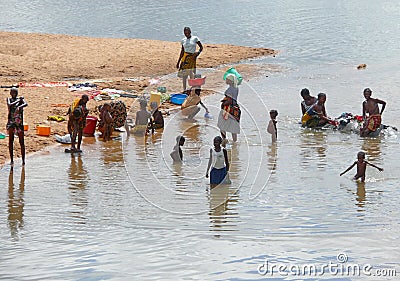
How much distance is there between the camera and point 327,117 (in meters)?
15.0

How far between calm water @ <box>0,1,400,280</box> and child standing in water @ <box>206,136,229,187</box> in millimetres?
179

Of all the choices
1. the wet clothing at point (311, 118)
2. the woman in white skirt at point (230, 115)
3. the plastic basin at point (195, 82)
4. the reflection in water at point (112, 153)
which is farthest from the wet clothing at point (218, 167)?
the plastic basin at point (195, 82)

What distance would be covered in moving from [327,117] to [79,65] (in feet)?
28.5

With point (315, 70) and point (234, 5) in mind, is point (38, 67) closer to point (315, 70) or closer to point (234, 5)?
point (315, 70)

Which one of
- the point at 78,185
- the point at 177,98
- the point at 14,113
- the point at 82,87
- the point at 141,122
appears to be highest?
the point at 82,87

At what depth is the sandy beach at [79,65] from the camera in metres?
15.7

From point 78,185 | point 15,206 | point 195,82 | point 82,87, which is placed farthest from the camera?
point 82,87

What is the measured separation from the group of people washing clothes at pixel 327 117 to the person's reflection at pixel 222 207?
4.30 meters

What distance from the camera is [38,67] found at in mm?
20859

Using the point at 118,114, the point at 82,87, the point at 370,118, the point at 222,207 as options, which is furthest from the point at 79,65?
the point at 222,207

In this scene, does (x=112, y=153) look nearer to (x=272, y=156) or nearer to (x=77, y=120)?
(x=77, y=120)

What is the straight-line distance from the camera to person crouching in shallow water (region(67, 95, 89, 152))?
12719 mm

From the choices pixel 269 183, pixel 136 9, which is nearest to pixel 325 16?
pixel 136 9

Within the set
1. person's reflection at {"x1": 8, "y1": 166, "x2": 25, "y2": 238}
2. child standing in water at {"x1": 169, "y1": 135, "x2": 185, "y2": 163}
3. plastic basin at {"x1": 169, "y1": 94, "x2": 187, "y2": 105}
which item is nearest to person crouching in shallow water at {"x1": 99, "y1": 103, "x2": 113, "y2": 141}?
child standing in water at {"x1": 169, "y1": 135, "x2": 185, "y2": 163}
